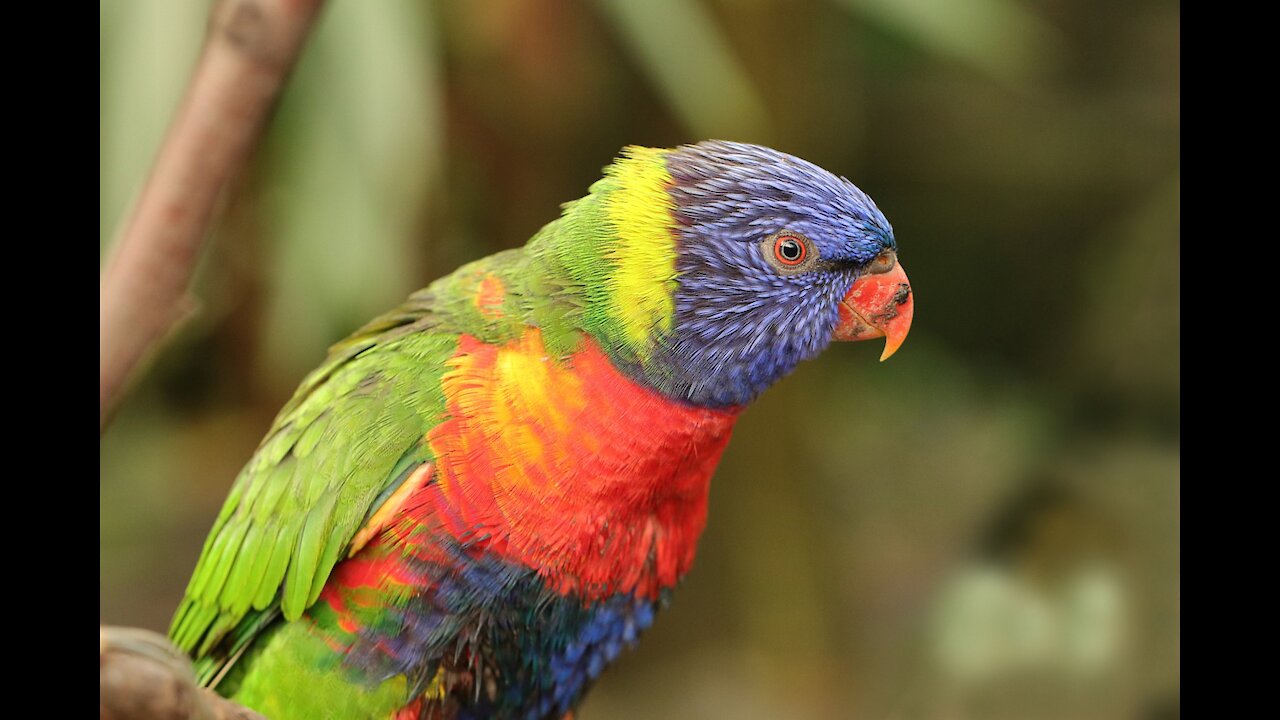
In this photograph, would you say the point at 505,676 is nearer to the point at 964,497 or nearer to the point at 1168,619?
the point at 1168,619

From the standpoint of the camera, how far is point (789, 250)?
62.4 inches

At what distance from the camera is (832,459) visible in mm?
4305

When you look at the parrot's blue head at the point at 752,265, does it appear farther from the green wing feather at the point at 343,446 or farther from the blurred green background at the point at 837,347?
the blurred green background at the point at 837,347

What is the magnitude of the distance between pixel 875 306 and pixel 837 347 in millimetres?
2375

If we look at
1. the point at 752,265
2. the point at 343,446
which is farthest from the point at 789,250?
the point at 343,446

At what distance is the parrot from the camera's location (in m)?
1.52

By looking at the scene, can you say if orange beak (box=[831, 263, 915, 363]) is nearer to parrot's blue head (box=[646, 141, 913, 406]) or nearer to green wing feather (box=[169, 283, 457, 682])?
parrot's blue head (box=[646, 141, 913, 406])

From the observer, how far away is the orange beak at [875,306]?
1.65 meters

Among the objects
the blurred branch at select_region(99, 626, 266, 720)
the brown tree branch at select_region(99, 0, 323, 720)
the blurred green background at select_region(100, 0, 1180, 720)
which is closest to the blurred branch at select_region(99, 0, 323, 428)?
the brown tree branch at select_region(99, 0, 323, 720)

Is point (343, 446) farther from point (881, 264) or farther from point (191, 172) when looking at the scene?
point (191, 172)

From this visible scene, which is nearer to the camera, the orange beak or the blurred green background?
the orange beak

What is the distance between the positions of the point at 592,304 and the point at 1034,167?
315cm
